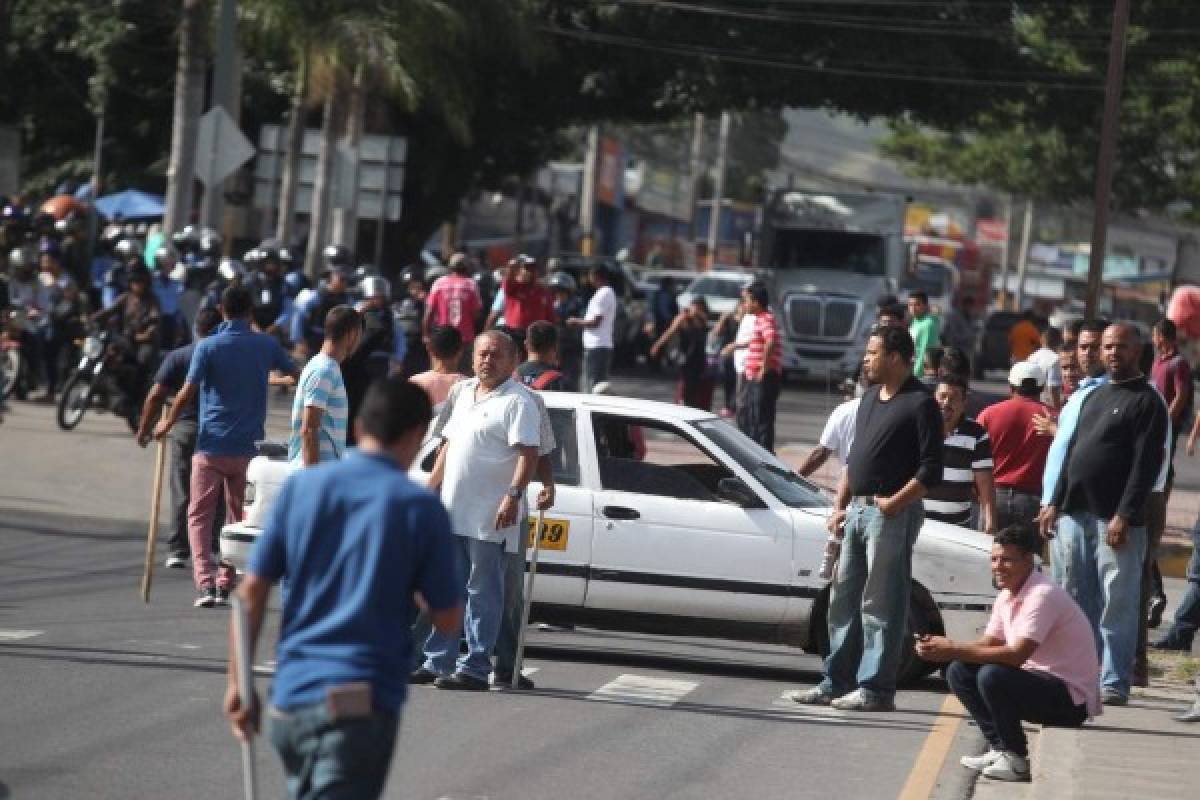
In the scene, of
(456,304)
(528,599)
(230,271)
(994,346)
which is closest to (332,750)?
(528,599)

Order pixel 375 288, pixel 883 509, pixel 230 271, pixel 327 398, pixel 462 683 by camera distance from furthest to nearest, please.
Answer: pixel 230 271, pixel 375 288, pixel 327 398, pixel 462 683, pixel 883 509

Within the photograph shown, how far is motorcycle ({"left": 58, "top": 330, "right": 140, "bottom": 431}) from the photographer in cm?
2350

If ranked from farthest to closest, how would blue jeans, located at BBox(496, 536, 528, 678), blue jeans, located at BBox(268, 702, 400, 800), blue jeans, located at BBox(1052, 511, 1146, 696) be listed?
1. blue jeans, located at BBox(1052, 511, 1146, 696)
2. blue jeans, located at BBox(496, 536, 528, 678)
3. blue jeans, located at BBox(268, 702, 400, 800)

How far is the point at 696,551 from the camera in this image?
1254 centimetres

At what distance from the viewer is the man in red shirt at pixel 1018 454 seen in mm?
14711

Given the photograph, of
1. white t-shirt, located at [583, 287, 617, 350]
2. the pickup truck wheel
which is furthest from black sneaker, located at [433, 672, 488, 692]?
white t-shirt, located at [583, 287, 617, 350]

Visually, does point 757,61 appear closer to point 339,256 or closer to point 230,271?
point 339,256

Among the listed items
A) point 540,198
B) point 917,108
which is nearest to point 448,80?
point 917,108

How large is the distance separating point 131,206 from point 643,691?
29458mm

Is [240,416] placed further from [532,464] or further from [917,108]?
[917,108]

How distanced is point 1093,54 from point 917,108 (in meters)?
3.63

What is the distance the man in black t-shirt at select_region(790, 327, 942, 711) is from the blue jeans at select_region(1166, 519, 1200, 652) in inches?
138

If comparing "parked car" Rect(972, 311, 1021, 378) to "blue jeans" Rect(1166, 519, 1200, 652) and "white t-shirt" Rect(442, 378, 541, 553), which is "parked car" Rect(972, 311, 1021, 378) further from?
"white t-shirt" Rect(442, 378, 541, 553)

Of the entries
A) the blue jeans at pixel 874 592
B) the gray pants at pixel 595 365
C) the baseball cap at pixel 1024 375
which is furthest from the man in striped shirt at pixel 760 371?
the blue jeans at pixel 874 592
